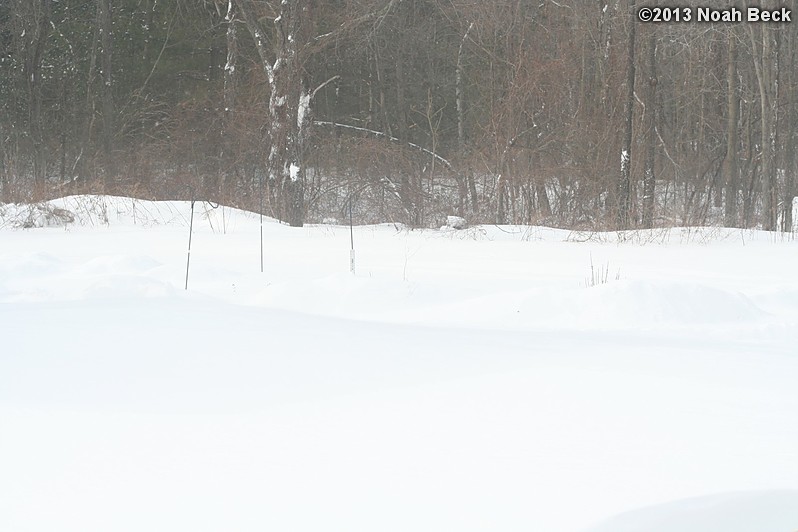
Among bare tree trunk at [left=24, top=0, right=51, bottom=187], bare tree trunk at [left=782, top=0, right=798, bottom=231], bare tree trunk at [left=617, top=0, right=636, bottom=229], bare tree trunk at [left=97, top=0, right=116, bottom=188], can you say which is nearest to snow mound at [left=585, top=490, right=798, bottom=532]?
bare tree trunk at [left=617, top=0, right=636, bottom=229]

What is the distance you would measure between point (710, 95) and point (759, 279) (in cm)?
1386

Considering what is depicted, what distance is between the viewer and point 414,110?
1975cm

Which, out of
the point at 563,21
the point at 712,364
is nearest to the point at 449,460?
the point at 712,364

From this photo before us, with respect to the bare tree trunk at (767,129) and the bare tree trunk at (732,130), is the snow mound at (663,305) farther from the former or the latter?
the bare tree trunk at (732,130)

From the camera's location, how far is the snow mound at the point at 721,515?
7.46 ft

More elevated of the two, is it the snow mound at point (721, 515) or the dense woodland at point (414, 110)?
the dense woodland at point (414, 110)

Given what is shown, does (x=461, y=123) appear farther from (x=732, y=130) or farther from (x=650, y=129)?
(x=650, y=129)

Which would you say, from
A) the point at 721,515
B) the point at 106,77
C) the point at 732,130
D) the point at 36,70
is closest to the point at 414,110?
the point at 732,130

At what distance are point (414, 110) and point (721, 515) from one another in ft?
58.7

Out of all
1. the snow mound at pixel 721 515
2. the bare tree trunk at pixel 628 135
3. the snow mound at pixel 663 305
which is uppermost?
the bare tree trunk at pixel 628 135

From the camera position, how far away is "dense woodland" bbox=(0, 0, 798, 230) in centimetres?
1487

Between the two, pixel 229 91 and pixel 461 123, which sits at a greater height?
pixel 229 91

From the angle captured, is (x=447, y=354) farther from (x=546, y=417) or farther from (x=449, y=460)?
(x=449, y=460)

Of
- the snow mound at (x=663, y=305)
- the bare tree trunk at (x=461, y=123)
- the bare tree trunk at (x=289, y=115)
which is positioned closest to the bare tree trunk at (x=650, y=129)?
the bare tree trunk at (x=461, y=123)
